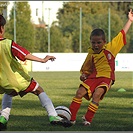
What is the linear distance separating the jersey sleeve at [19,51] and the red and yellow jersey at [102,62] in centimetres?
175

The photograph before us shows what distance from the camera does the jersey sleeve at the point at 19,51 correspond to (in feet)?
29.6

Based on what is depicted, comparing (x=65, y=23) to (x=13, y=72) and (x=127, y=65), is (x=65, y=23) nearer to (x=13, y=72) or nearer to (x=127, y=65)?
(x=127, y=65)

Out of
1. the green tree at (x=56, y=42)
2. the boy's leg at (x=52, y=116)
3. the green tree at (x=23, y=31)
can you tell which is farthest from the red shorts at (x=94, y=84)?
the green tree at (x=56, y=42)

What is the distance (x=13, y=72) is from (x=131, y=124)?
91.0 inches

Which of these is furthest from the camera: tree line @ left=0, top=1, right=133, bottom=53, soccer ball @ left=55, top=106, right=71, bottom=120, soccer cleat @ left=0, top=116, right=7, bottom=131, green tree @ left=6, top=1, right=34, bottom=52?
tree line @ left=0, top=1, right=133, bottom=53

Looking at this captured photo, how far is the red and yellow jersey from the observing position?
10.4m

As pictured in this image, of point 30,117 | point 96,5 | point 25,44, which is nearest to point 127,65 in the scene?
point 25,44

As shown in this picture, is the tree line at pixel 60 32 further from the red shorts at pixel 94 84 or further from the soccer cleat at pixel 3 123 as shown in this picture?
the soccer cleat at pixel 3 123

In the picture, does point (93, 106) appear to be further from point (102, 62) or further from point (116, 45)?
point (116, 45)

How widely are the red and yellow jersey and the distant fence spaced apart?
104ft

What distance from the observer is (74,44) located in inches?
2101

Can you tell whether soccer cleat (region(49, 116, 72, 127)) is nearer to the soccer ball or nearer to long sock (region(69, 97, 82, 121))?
the soccer ball

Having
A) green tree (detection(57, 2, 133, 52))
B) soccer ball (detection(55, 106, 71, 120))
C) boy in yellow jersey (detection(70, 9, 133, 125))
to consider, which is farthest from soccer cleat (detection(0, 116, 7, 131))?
green tree (detection(57, 2, 133, 52))

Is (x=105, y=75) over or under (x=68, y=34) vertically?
over
